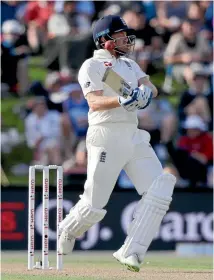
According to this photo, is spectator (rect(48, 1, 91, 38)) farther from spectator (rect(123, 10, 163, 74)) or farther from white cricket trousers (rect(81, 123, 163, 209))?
white cricket trousers (rect(81, 123, 163, 209))

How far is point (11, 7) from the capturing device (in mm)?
11445

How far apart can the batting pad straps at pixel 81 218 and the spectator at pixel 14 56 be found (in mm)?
5097

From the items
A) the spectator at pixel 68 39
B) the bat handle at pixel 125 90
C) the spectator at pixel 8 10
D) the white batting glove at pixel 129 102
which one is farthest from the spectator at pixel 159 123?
the white batting glove at pixel 129 102

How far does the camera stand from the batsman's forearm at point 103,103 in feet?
18.5

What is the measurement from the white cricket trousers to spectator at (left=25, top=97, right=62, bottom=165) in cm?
437

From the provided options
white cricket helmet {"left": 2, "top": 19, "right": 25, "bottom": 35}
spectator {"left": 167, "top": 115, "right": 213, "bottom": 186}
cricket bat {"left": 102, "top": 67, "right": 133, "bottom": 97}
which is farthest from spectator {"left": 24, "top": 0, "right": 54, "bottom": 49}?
cricket bat {"left": 102, "top": 67, "right": 133, "bottom": 97}

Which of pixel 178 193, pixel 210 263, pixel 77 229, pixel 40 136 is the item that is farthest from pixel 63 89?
pixel 77 229

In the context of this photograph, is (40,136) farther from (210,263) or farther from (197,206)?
(210,263)

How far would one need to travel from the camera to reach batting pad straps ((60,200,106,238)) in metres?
5.84

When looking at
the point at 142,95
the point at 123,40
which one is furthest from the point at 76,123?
the point at 142,95

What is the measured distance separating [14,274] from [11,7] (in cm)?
636

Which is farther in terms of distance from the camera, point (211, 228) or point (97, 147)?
point (211, 228)

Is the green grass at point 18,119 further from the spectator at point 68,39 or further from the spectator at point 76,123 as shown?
the spectator at point 76,123

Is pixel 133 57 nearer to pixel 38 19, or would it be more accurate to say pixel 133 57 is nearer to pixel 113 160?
pixel 38 19
